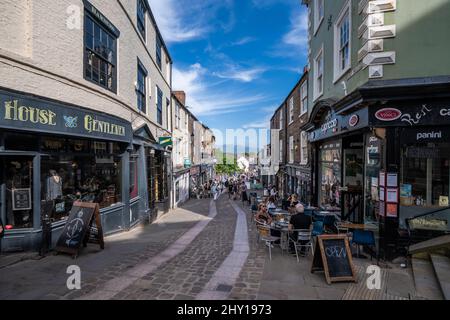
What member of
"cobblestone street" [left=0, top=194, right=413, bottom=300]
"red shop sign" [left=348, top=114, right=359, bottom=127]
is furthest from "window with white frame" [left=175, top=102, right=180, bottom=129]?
"red shop sign" [left=348, top=114, right=359, bottom=127]

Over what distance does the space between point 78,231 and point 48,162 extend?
6.62ft

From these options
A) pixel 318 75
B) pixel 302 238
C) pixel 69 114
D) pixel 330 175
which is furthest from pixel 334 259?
pixel 318 75

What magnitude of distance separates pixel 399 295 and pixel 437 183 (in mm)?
3581

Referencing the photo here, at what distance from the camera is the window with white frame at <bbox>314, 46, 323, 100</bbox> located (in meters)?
11.9

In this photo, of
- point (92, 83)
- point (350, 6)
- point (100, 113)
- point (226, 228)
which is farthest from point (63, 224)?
point (350, 6)

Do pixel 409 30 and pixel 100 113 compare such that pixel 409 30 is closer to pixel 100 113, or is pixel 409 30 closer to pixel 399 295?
pixel 399 295

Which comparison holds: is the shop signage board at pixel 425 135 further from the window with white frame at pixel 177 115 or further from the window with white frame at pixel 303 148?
the window with white frame at pixel 177 115

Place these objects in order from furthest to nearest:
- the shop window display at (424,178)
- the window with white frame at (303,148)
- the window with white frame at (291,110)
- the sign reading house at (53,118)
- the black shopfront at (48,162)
Result: the window with white frame at (291,110) < the window with white frame at (303,148) < the shop window display at (424,178) < the black shopfront at (48,162) < the sign reading house at (53,118)

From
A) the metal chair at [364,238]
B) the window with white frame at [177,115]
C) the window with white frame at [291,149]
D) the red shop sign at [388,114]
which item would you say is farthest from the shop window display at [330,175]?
the window with white frame at [177,115]

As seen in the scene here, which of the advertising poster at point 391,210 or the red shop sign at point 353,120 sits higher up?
the red shop sign at point 353,120

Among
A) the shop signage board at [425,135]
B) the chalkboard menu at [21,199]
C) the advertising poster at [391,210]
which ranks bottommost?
the advertising poster at [391,210]

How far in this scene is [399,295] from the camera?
467cm

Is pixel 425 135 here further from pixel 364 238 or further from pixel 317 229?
pixel 317 229

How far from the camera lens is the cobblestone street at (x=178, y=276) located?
14.7 feet
